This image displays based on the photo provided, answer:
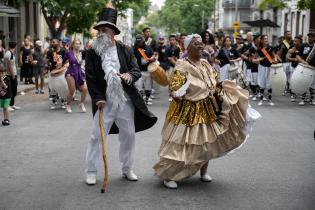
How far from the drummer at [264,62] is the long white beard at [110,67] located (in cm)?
942

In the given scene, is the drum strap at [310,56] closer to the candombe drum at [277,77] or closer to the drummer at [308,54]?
the drummer at [308,54]

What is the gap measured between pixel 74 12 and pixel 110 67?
22483 millimetres

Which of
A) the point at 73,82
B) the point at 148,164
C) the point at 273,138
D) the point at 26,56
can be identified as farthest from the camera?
the point at 26,56

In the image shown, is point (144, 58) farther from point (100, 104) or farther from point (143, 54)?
point (100, 104)

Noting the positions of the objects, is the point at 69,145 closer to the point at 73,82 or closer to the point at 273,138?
the point at 273,138

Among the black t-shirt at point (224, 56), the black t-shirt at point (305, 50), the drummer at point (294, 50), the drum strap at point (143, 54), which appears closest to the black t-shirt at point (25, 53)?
the drum strap at point (143, 54)

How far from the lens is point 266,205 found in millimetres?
5766

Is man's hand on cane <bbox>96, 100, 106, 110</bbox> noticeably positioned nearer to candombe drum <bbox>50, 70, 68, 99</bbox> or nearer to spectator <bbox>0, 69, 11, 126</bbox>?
spectator <bbox>0, 69, 11, 126</bbox>

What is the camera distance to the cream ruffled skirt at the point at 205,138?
20.3ft

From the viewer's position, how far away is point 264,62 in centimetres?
1543

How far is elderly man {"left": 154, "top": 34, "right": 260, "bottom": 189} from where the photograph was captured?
244 inches

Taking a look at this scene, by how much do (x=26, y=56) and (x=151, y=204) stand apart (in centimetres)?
1474

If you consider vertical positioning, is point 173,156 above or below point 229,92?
below

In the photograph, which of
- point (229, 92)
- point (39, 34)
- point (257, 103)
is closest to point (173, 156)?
point (229, 92)
